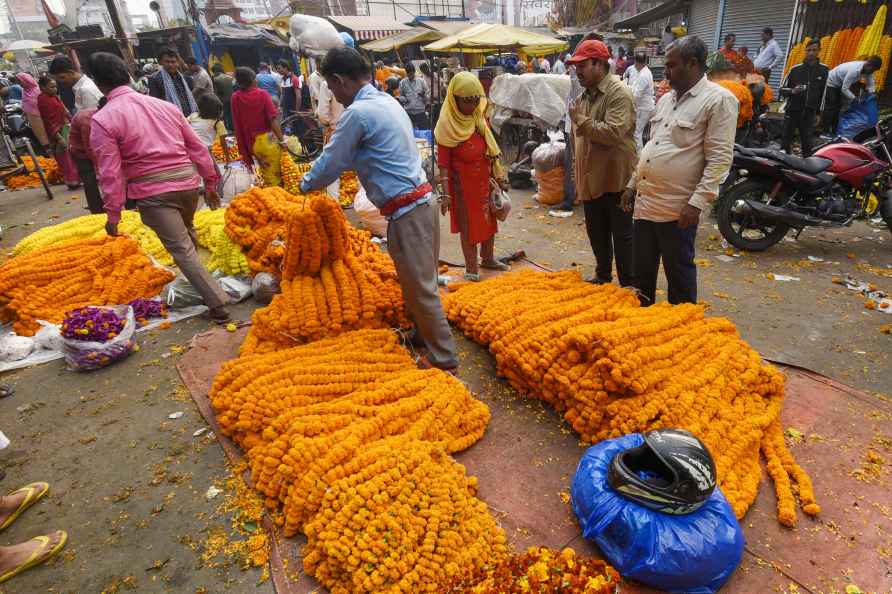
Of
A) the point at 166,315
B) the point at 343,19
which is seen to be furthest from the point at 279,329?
the point at 343,19

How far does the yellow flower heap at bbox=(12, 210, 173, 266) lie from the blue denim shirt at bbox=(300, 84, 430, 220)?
135 inches

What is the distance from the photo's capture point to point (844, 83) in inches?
316

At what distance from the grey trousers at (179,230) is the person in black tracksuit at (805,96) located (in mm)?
9047

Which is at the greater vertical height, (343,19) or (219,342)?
(343,19)

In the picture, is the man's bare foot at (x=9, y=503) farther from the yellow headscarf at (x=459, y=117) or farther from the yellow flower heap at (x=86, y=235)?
the yellow headscarf at (x=459, y=117)

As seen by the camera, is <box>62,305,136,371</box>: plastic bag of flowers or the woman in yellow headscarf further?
the woman in yellow headscarf

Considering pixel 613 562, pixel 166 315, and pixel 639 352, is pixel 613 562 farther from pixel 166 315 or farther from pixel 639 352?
pixel 166 315

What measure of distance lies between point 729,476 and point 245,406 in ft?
8.10

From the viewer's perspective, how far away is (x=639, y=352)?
103 inches

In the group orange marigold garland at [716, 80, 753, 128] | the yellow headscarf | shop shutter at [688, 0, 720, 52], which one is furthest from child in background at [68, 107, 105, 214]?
shop shutter at [688, 0, 720, 52]

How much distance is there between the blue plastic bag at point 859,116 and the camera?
809cm

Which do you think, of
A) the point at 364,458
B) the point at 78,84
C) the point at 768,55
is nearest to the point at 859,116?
the point at 768,55

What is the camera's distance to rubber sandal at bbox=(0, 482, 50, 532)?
2.41 m

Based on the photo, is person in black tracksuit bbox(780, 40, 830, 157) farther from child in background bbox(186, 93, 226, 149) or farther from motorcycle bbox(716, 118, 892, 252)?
child in background bbox(186, 93, 226, 149)
